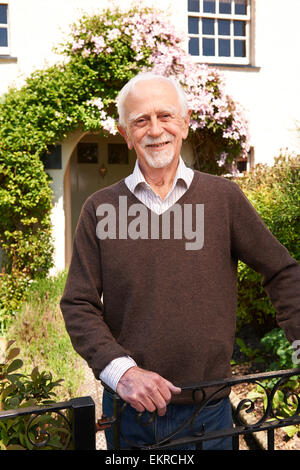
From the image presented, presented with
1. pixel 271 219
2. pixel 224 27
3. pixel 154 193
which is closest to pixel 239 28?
pixel 224 27

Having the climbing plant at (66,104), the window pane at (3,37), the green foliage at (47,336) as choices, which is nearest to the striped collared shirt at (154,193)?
the green foliage at (47,336)

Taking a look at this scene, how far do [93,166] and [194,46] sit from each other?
9.78ft

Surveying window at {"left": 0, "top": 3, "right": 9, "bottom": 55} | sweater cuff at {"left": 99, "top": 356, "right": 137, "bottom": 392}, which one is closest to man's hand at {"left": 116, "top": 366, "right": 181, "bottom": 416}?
sweater cuff at {"left": 99, "top": 356, "right": 137, "bottom": 392}

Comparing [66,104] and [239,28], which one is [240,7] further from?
[66,104]

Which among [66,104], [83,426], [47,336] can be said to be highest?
[66,104]

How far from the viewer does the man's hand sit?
1.19 meters

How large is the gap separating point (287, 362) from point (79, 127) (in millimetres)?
4637

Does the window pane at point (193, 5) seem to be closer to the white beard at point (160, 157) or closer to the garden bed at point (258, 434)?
the garden bed at point (258, 434)

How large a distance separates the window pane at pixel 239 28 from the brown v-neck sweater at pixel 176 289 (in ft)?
23.3

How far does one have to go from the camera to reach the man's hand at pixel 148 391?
1190 mm

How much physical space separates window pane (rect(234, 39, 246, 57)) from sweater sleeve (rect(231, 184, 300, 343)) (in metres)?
6.94

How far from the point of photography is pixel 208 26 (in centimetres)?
748
